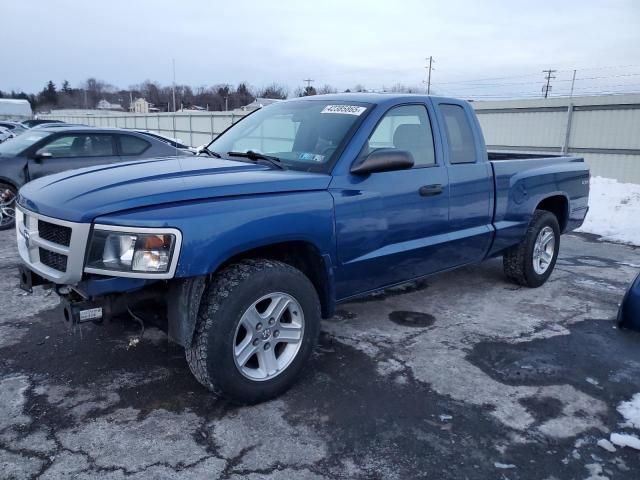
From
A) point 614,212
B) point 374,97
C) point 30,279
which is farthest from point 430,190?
point 614,212

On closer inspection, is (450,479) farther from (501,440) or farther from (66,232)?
(66,232)

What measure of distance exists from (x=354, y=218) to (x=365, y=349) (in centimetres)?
112

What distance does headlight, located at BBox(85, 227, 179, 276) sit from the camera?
270 cm

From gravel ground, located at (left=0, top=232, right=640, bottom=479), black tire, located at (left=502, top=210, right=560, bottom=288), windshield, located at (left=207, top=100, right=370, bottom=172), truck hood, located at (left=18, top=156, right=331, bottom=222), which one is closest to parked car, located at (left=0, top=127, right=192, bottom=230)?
gravel ground, located at (left=0, top=232, right=640, bottom=479)

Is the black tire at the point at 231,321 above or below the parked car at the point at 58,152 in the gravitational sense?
below

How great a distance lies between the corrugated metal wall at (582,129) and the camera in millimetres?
12750

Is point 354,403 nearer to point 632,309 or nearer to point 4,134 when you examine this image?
point 632,309

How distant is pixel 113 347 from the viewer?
13.1 ft

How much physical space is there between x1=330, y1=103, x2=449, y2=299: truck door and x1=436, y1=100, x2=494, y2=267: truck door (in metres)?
0.15

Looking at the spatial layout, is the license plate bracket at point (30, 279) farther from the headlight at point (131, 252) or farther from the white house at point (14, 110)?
the white house at point (14, 110)

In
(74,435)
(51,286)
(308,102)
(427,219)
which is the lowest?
(74,435)

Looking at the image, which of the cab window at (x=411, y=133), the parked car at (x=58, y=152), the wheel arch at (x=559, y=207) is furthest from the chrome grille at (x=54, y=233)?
the parked car at (x=58, y=152)

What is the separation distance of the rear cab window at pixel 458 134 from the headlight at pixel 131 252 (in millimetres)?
2648

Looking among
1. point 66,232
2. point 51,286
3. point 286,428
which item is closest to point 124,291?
point 66,232
